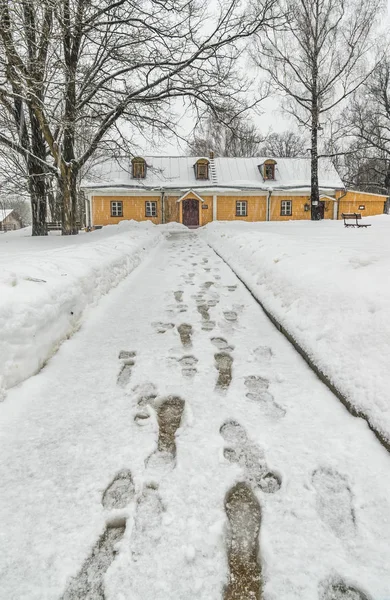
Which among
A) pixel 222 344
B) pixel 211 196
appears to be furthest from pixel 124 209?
pixel 222 344

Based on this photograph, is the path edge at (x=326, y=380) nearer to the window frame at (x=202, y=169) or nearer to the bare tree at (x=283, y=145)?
the window frame at (x=202, y=169)

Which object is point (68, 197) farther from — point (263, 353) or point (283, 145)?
point (283, 145)

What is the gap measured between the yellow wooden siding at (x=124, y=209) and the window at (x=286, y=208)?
906cm

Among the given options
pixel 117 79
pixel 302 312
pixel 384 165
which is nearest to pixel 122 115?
pixel 117 79

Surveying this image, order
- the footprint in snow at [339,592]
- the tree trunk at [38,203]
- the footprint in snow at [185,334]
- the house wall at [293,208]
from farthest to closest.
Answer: the house wall at [293,208] → the tree trunk at [38,203] → the footprint in snow at [185,334] → the footprint in snow at [339,592]

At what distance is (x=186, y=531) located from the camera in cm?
131

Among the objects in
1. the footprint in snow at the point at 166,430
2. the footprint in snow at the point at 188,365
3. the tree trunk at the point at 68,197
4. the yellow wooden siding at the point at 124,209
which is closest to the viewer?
the footprint in snow at the point at 166,430

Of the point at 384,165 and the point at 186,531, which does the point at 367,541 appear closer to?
the point at 186,531

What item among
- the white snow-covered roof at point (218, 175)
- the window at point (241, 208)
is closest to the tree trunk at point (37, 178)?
the white snow-covered roof at point (218, 175)

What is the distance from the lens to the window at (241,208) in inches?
976

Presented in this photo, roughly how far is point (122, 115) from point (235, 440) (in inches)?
451

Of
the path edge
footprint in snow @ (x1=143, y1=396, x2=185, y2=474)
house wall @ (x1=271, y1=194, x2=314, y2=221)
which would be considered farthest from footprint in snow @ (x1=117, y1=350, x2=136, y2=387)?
house wall @ (x1=271, y1=194, x2=314, y2=221)

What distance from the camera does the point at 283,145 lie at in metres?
42.7

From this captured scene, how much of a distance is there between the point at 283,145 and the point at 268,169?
804 inches
